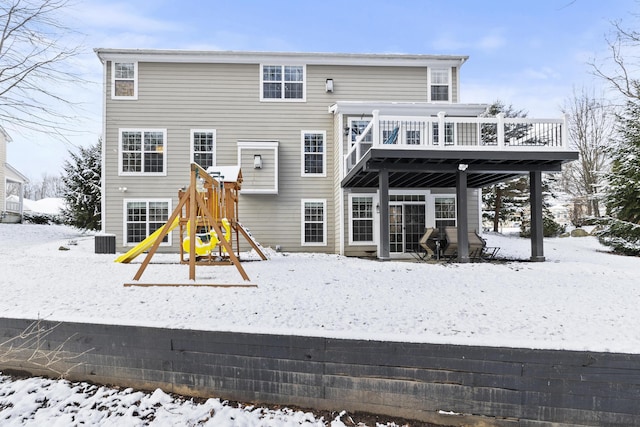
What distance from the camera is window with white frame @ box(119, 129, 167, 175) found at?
12.7 m

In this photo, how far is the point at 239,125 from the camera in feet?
42.6

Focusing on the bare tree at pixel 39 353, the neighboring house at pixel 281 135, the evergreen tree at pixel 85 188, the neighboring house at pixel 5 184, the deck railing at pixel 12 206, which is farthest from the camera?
the deck railing at pixel 12 206

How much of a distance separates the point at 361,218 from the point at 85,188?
11905 mm

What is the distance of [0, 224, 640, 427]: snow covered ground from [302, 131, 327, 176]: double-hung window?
6.45 metres

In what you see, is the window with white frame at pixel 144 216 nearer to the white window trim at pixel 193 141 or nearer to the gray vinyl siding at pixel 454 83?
the white window trim at pixel 193 141

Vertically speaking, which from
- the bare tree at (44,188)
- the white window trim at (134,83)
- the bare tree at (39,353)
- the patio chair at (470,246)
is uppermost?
the bare tree at (44,188)

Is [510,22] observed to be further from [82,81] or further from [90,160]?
[90,160]

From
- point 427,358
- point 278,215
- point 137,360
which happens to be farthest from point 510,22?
point 137,360

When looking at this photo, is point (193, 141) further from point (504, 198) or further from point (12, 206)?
point (12, 206)

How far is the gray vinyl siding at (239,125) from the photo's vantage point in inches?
500

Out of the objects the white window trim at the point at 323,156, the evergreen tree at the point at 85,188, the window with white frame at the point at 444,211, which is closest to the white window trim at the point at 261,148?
the white window trim at the point at 323,156

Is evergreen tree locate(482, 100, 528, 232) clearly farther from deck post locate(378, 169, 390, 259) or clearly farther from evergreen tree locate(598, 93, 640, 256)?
deck post locate(378, 169, 390, 259)

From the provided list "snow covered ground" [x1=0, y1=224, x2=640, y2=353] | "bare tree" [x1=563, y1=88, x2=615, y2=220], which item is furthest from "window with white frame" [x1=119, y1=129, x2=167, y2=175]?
"bare tree" [x1=563, y1=88, x2=615, y2=220]

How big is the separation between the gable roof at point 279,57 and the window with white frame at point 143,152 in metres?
2.41
